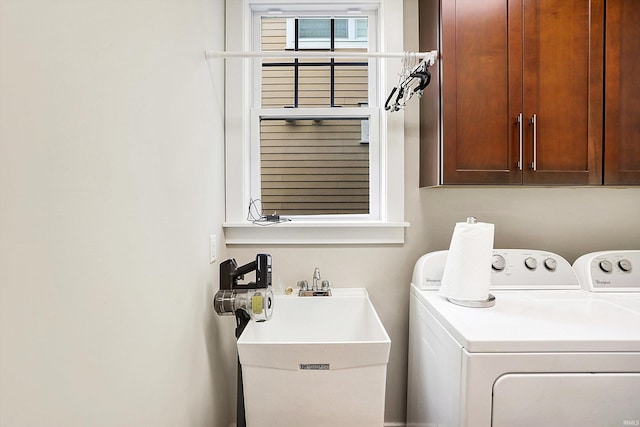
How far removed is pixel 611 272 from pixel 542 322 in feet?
2.36

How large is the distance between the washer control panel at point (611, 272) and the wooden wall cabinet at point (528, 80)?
0.43m

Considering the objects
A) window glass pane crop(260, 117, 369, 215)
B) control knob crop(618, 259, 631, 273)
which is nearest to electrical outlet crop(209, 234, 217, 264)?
window glass pane crop(260, 117, 369, 215)

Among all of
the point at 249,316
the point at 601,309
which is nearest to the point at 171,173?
the point at 249,316

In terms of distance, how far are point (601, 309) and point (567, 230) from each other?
1.98 feet

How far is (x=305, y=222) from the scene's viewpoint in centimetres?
168

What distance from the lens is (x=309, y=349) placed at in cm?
107

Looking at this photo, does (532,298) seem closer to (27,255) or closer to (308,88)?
(308,88)

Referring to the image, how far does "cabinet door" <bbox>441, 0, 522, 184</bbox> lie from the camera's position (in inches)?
52.9

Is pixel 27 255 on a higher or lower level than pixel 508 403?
higher

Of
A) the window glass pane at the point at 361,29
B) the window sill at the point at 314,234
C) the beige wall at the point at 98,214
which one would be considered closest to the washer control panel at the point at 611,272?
the window sill at the point at 314,234

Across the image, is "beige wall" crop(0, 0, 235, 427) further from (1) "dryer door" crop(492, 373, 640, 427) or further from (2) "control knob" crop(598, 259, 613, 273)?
(2) "control knob" crop(598, 259, 613, 273)

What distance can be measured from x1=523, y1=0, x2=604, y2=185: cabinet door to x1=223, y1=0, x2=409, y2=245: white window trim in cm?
58

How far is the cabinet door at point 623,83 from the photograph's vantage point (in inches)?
52.7

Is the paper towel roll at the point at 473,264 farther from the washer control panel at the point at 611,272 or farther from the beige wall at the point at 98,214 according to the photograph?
the beige wall at the point at 98,214
